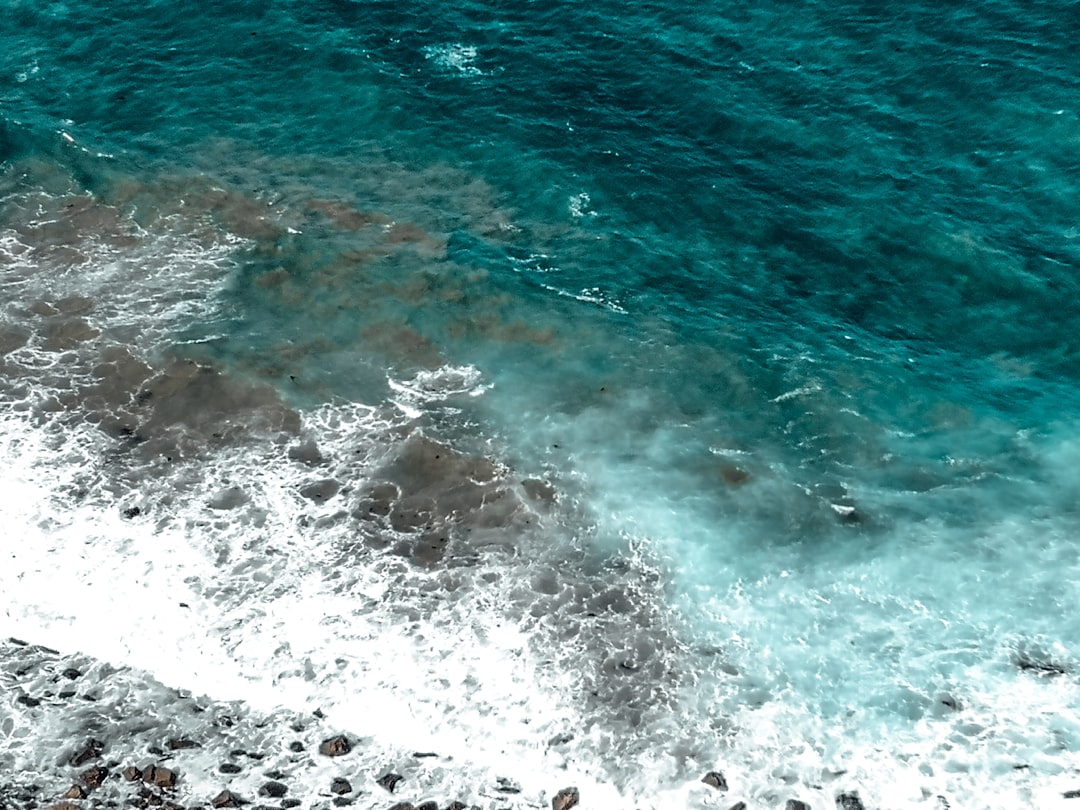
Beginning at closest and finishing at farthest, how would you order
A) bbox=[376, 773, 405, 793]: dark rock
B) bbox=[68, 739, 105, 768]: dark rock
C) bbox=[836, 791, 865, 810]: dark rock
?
bbox=[836, 791, 865, 810]: dark rock, bbox=[376, 773, 405, 793]: dark rock, bbox=[68, 739, 105, 768]: dark rock

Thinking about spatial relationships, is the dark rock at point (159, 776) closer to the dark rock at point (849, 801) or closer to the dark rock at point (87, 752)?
the dark rock at point (87, 752)

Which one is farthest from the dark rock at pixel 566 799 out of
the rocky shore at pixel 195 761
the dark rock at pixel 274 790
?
the dark rock at pixel 274 790

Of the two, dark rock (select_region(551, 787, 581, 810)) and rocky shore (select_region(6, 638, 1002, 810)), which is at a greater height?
dark rock (select_region(551, 787, 581, 810))

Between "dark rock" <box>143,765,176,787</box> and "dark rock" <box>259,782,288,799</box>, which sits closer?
"dark rock" <box>259,782,288,799</box>

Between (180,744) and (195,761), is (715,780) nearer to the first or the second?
(195,761)

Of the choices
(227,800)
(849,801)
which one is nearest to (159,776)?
(227,800)

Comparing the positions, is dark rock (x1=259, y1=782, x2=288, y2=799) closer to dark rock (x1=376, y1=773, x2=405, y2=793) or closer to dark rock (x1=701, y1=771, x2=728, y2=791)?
dark rock (x1=376, y1=773, x2=405, y2=793)

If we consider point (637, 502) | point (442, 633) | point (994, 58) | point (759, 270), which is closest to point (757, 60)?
point (994, 58)

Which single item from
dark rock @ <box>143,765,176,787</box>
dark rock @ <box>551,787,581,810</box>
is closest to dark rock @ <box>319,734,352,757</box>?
dark rock @ <box>143,765,176,787</box>
